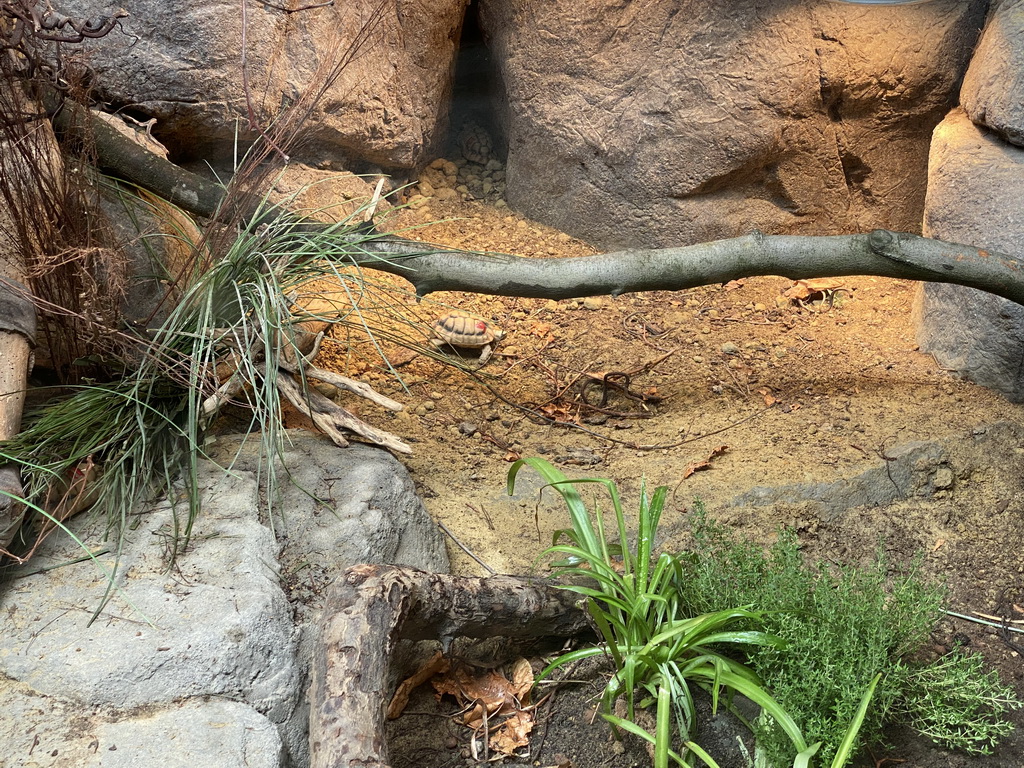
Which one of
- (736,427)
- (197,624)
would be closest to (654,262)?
(736,427)

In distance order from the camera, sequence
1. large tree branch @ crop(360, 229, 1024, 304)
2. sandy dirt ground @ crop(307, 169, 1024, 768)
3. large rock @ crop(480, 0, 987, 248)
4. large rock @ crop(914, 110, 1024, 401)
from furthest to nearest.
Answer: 1. large rock @ crop(480, 0, 987, 248)
2. large rock @ crop(914, 110, 1024, 401)
3. large tree branch @ crop(360, 229, 1024, 304)
4. sandy dirt ground @ crop(307, 169, 1024, 768)

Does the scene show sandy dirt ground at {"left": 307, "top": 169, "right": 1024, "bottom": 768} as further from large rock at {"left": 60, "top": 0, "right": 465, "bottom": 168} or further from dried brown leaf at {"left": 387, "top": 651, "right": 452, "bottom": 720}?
large rock at {"left": 60, "top": 0, "right": 465, "bottom": 168}

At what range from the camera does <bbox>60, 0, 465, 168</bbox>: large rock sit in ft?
11.2

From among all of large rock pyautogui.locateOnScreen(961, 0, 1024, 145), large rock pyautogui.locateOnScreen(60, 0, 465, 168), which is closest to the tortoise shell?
large rock pyautogui.locateOnScreen(60, 0, 465, 168)

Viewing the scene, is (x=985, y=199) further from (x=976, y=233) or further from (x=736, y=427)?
(x=736, y=427)

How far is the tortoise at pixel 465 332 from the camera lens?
353 centimetres

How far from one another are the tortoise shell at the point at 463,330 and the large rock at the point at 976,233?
5.89ft

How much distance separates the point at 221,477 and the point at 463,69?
8.88 ft

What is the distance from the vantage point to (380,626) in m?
2.04

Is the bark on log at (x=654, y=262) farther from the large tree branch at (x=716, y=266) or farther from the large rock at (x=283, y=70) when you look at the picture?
the large rock at (x=283, y=70)

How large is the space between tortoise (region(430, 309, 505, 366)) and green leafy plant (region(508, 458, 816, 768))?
3.76 ft

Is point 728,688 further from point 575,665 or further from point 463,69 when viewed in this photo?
point 463,69

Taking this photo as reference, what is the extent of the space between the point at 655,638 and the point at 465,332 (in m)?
1.67

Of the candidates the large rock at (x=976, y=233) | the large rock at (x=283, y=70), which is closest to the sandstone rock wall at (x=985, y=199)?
the large rock at (x=976, y=233)
